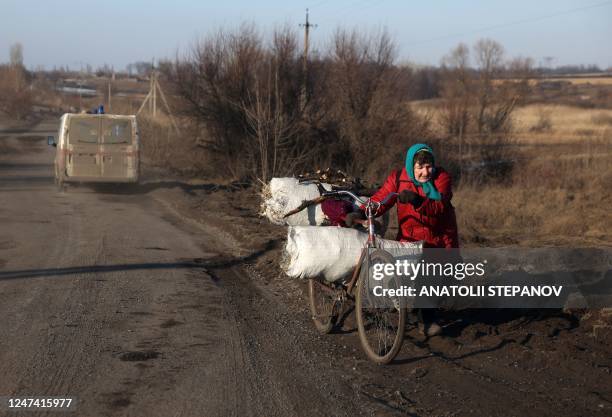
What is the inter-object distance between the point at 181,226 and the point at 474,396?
9.95 meters

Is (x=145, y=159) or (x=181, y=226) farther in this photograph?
(x=145, y=159)

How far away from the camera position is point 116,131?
20062mm

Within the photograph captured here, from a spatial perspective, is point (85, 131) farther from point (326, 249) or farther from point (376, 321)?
point (376, 321)

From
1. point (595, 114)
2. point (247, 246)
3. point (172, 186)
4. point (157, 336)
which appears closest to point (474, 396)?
point (157, 336)

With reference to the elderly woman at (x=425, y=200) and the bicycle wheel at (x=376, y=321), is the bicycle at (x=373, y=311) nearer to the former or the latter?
the bicycle wheel at (x=376, y=321)

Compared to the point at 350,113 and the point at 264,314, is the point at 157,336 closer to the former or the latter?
the point at 264,314

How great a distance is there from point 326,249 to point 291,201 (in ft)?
3.75

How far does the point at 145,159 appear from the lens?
34.4 m

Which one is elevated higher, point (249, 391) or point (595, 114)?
point (595, 114)

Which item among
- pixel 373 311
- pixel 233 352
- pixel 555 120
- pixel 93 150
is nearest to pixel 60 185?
pixel 93 150

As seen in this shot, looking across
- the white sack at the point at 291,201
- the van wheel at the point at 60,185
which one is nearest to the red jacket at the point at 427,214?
the white sack at the point at 291,201

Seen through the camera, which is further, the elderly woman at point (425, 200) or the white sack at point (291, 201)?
the white sack at point (291, 201)

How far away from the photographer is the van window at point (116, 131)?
20.0 metres

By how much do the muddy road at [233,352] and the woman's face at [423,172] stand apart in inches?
55.4
